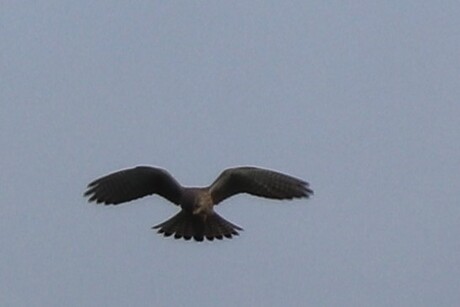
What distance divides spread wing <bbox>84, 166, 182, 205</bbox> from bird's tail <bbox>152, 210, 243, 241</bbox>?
70 cm

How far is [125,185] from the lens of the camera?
35.5 m

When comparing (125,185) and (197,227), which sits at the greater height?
(125,185)

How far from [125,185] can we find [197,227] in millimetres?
2035

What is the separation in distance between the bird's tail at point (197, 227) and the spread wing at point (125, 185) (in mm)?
697

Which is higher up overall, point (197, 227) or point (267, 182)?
point (267, 182)

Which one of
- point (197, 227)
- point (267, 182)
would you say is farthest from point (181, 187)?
point (267, 182)

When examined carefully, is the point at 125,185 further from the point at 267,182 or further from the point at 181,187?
the point at 267,182

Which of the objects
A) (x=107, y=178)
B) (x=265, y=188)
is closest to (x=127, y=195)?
A: (x=107, y=178)

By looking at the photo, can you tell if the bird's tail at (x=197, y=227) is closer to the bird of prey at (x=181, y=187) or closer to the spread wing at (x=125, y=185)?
the bird of prey at (x=181, y=187)

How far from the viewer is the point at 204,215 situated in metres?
34.3

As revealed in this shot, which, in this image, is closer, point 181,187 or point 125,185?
point 181,187

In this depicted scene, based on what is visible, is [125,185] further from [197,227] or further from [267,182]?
[267,182]

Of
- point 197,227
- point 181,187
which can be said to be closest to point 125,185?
point 181,187

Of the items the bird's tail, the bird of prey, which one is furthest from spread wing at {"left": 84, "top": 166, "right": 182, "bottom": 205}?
the bird's tail
